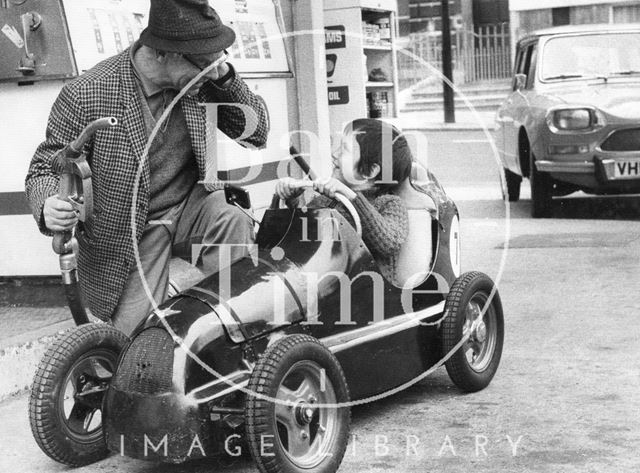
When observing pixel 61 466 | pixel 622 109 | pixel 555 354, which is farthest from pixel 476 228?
pixel 61 466

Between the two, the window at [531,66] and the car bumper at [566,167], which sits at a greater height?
the window at [531,66]

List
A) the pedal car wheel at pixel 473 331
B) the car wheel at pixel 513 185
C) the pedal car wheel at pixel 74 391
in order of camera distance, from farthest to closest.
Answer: the car wheel at pixel 513 185
the pedal car wheel at pixel 473 331
the pedal car wheel at pixel 74 391

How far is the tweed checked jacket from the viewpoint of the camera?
13.8 ft

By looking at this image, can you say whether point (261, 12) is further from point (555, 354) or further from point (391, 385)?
point (391, 385)

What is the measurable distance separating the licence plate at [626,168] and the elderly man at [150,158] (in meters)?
5.82

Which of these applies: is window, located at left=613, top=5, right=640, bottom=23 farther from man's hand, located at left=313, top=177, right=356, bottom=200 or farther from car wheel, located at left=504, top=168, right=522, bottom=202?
man's hand, located at left=313, top=177, right=356, bottom=200

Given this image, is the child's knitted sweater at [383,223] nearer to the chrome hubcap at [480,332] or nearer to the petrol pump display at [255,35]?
the chrome hubcap at [480,332]

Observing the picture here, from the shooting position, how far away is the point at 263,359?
3541 millimetres

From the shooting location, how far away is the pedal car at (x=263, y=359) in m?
3.57

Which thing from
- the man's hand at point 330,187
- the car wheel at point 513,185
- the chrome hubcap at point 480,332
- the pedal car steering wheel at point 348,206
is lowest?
the car wheel at point 513,185

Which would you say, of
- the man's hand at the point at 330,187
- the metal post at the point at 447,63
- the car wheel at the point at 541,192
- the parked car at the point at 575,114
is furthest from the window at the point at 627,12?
the man's hand at the point at 330,187

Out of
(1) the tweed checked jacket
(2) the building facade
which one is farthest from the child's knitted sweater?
(2) the building facade

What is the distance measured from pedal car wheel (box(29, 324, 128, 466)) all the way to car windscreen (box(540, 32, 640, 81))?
24.9 feet

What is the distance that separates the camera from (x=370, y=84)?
10.7 meters
